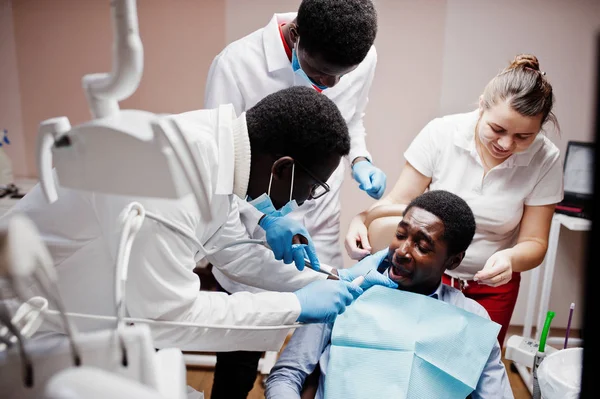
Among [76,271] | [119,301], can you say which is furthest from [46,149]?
Result: [76,271]

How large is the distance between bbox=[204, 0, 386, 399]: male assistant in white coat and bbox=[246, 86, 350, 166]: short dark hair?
0.30 metres

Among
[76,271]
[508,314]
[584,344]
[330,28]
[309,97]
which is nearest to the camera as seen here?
[584,344]

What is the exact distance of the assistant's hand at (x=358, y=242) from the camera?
1651 millimetres

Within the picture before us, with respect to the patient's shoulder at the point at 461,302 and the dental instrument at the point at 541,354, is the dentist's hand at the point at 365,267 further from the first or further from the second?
the dental instrument at the point at 541,354

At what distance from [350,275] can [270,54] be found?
78 cm

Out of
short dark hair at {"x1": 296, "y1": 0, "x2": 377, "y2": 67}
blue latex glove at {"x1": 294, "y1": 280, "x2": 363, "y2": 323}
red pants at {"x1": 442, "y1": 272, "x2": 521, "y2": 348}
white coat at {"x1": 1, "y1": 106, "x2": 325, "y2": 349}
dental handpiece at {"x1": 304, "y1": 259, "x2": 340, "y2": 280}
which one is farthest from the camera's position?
red pants at {"x1": 442, "y1": 272, "x2": 521, "y2": 348}

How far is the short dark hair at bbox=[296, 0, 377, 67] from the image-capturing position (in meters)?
1.24

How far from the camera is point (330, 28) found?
125 centimetres

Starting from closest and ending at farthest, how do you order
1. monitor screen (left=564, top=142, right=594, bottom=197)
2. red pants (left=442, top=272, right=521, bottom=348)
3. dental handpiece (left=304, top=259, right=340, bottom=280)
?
1. dental handpiece (left=304, top=259, right=340, bottom=280)
2. red pants (left=442, top=272, right=521, bottom=348)
3. monitor screen (left=564, top=142, right=594, bottom=197)

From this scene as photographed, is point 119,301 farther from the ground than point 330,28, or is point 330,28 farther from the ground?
point 330,28

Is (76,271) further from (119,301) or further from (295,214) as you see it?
(295,214)

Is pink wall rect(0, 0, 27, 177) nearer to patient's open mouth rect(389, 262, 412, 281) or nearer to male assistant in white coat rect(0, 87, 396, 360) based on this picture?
male assistant in white coat rect(0, 87, 396, 360)

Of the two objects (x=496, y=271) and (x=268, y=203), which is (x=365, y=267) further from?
(x=268, y=203)

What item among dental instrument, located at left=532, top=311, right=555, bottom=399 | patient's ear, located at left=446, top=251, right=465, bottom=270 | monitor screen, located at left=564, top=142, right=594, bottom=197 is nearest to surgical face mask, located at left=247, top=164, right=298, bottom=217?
patient's ear, located at left=446, top=251, right=465, bottom=270
